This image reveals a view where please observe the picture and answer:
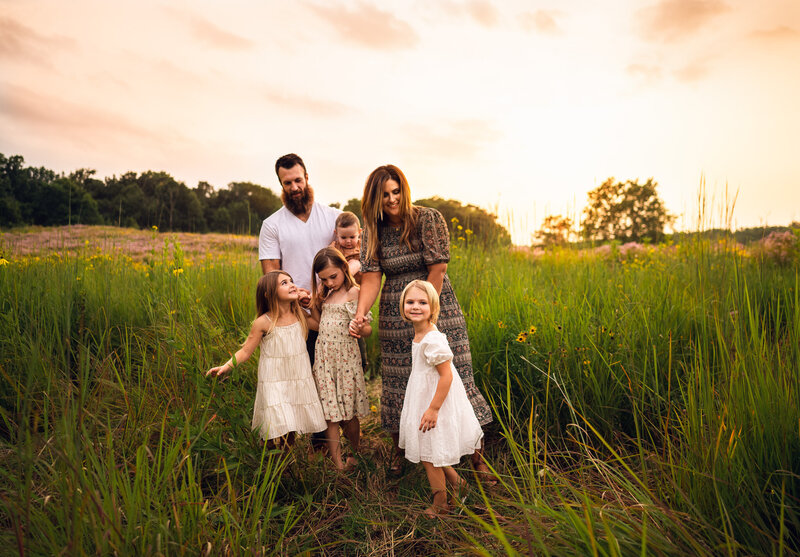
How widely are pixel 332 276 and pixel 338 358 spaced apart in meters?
0.62

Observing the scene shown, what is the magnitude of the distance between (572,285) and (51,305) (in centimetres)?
490

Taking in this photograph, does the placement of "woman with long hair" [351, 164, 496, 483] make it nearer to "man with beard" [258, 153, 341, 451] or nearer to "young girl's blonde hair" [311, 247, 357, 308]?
"young girl's blonde hair" [311, 247, 357, 308]

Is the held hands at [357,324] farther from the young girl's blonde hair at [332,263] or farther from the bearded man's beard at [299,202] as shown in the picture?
the bearded man's beard at [299,202]

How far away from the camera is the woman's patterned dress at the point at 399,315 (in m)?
2.97

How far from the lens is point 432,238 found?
118 inches

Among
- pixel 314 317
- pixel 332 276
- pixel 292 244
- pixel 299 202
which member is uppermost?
pixel 299 202

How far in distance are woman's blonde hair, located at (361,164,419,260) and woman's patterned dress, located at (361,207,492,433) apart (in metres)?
0.05

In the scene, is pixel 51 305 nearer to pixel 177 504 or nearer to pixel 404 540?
pixel 177 504

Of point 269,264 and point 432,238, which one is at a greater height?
point 432,238

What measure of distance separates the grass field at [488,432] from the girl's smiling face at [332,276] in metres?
0.96

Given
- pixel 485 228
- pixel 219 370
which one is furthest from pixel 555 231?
pixel 219 370

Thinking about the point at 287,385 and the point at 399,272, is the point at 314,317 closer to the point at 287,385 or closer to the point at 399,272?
the point at 287,385

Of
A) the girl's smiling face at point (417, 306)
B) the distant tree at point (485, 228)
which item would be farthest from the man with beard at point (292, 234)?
the distant tree at point (485, 228)

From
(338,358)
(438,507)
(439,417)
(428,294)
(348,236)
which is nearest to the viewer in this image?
(438,507)
